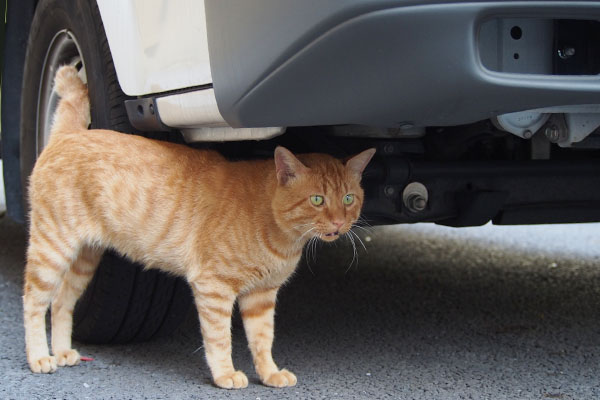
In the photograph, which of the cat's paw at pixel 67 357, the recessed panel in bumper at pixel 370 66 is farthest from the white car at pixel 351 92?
the cat's paw at pixel 67 357

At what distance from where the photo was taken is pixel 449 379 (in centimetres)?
248

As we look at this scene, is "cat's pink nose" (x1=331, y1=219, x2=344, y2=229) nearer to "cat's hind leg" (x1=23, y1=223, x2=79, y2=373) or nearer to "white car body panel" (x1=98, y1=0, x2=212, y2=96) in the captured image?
"white car body panel" (x1=98, y1=0, x2=212, y2=96)

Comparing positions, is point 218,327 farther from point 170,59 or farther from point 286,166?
point 170,59

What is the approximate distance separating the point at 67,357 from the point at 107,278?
315 millimetres

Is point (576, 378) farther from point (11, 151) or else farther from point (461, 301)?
point (11, 151)

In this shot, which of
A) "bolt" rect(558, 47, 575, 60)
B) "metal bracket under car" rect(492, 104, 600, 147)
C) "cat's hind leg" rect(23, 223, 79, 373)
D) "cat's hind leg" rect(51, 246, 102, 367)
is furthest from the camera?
"cat's hind leg" rect(51, 246, 102, 367)

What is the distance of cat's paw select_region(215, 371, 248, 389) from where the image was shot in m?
2.42

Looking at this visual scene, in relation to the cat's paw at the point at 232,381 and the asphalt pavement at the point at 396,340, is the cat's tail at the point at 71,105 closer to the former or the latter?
the asphalt pavement at the point at 396,340

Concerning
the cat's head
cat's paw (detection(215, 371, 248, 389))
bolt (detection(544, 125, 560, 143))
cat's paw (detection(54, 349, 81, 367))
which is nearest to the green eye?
the cat's head

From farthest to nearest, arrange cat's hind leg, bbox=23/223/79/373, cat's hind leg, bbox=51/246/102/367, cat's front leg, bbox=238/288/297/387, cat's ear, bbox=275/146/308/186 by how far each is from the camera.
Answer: cat's hind leg, bbox=51/246/102/367, cat's hind leg, bbox=23/223/79/373, cat's front leg, bbox=238/288/297/387, cat's ear, bbox=275/146/308/186

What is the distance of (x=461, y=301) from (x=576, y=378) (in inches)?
42.0

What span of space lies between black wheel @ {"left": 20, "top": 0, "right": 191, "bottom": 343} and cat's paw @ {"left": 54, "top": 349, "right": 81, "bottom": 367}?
14cm

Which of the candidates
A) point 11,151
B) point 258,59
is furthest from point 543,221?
point 11,151

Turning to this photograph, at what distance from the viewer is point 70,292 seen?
2.77 m
